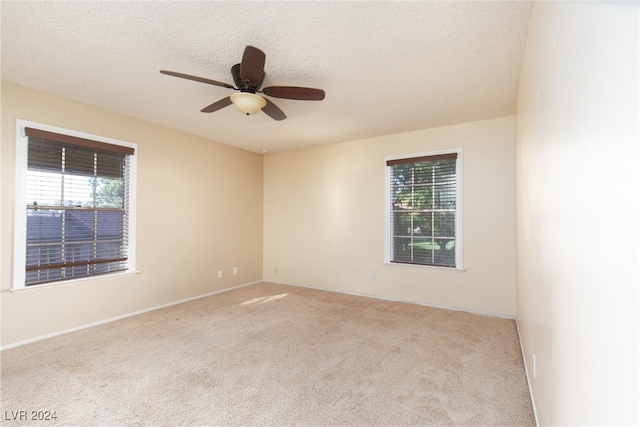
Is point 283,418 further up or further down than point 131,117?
further down

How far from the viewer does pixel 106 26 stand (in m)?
2.06

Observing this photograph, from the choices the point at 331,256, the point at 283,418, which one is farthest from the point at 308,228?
the point at 283,418

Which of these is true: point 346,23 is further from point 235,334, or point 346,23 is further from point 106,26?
point 235,334

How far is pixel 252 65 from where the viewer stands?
214cm

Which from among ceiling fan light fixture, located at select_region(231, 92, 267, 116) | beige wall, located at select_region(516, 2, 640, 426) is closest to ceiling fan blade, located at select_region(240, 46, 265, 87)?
ceiling fan light fixture, located at select_region(231, 92, 267, 116)

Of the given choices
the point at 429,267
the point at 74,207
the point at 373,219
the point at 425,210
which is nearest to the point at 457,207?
the point at 425,210

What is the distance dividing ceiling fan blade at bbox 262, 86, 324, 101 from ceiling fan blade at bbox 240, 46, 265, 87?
0.13 metres

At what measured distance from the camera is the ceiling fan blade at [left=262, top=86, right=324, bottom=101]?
2441mm

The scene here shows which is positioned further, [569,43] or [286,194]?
[286,194]

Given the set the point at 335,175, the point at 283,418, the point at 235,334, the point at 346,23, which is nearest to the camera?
the point at 283,418

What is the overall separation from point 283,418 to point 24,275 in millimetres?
3020

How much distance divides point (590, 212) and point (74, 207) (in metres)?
4.33

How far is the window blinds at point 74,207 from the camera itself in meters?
3.06

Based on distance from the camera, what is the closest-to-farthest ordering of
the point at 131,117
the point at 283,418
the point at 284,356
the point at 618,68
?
the point at 618,68 → the point at 283,418 → the point at 284,356 → the point at 131,117
